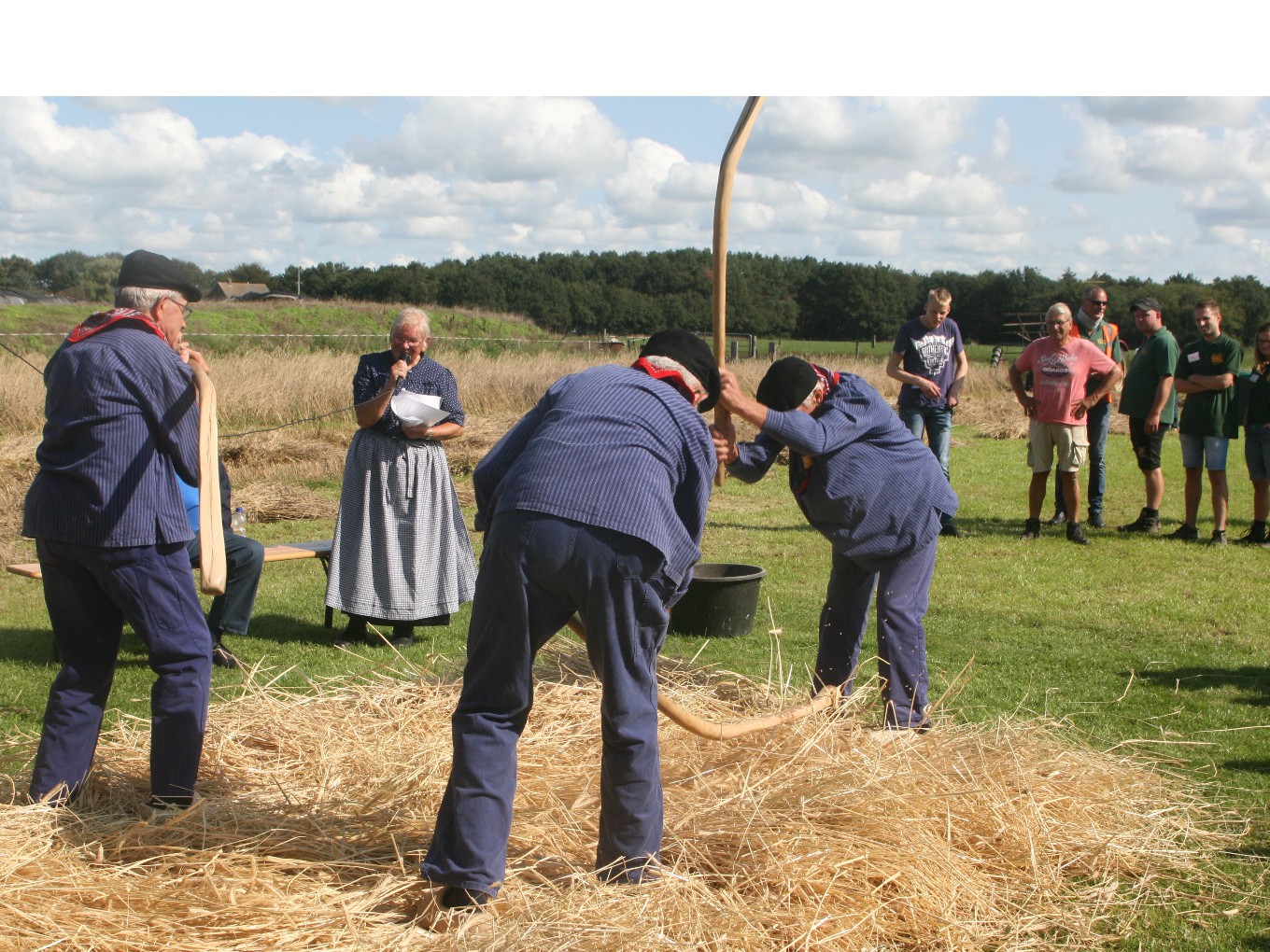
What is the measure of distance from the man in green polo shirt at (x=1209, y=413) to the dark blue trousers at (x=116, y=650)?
8.40 meters

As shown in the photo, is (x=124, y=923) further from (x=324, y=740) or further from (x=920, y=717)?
(x=920, y=717)

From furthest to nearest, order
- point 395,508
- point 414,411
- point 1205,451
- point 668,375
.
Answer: point 1205,451, point 395,508, point 414,411, point 668,375

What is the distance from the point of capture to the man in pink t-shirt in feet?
30.7

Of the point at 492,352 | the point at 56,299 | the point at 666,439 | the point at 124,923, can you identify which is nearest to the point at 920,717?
the point at 666,439

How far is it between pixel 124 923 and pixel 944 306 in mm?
8463

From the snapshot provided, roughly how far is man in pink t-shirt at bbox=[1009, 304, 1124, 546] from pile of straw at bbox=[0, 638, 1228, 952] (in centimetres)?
533

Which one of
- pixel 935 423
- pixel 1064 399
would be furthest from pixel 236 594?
pixel 1064 399

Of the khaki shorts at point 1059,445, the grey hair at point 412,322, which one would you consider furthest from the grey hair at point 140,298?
the khaki shorts at point 1059,445

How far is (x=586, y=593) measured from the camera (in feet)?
9.82

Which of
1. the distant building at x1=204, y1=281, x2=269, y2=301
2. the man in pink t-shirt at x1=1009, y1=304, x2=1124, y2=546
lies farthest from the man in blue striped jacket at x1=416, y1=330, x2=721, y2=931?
the distant building at x1=204, y1=281, x2=269, y2=301

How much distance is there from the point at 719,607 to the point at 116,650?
3.45 metres

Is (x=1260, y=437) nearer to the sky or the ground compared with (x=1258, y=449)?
nearer to the sky

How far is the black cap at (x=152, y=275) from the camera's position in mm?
3854

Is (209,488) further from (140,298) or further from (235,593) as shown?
(235,593)
